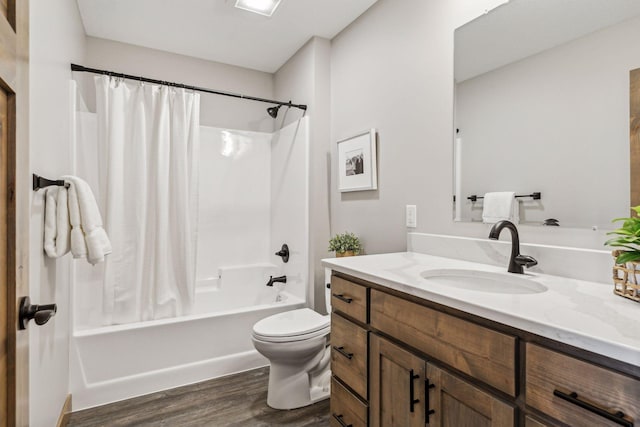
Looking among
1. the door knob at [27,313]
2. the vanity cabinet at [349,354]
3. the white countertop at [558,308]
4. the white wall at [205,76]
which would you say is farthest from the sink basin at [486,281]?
the white wall at [205,76]

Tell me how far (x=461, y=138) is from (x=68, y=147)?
222 centimetres

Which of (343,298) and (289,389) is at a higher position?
(343,298)

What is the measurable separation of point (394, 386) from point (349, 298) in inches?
14.7

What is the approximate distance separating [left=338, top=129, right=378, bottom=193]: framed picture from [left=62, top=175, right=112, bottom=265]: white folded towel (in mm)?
1506

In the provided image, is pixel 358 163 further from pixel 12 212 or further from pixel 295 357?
pixel 12 212

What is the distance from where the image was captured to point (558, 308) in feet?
2.73

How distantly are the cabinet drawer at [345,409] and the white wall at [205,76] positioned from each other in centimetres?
254

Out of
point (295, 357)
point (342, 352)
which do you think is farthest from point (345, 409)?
point (295, 357)

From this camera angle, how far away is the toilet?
190 cm

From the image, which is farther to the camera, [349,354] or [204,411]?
[204,411]

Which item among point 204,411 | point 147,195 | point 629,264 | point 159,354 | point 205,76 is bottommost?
point 204,411

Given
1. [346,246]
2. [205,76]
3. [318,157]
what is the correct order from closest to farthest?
[346,246]
[318,157]
[205,76]

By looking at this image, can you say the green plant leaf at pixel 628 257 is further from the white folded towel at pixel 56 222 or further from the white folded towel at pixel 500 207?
the white folded towel at pixel 56 222

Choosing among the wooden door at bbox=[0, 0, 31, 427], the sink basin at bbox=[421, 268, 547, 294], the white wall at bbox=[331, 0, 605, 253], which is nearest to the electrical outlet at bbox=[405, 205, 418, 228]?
the white wall at bbox=[331, 0, 605, 253]
